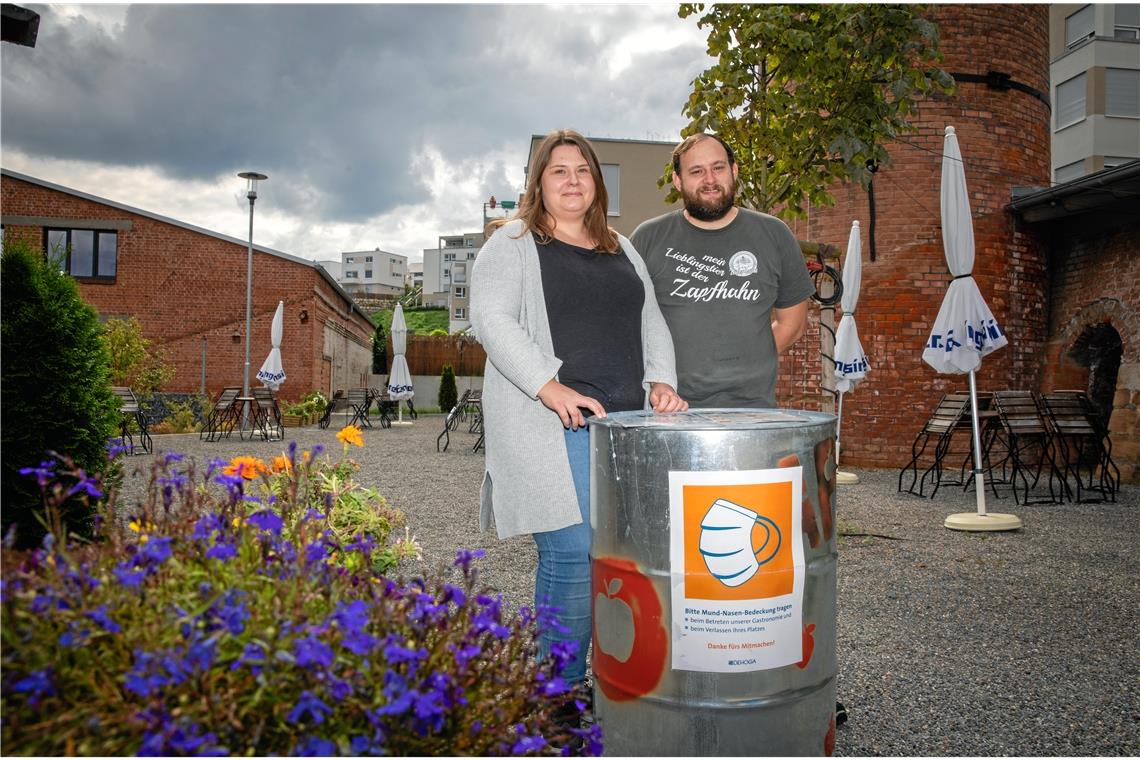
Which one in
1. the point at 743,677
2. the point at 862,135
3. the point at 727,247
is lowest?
the point at 743,677

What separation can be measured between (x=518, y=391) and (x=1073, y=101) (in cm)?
3399

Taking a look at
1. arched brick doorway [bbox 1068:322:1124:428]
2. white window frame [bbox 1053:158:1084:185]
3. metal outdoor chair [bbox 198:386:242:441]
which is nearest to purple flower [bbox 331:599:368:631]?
arched brick doorway [bbox 1068:322:1124:428]

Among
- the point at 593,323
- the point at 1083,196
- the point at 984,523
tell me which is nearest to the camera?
the point at 593,323

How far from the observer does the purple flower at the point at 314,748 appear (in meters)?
1.19

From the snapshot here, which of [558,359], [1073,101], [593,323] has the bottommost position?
[558,359]

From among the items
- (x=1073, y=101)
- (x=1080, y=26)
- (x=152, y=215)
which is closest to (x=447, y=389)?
(x=152, y=215)

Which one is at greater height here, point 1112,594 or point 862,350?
point 862,350

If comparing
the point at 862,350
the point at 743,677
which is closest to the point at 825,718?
the point at 743,677

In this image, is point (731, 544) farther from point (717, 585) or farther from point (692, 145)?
point (692, 145)

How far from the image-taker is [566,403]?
6.91 ft

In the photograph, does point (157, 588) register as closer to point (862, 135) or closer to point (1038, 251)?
point (862, 135)

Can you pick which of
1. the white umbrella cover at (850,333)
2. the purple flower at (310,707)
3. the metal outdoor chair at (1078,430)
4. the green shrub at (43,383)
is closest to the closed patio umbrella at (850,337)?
the white umbrella cover at (850,333)

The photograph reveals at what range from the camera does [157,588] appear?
136cm

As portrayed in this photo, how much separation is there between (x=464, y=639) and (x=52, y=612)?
26.7 inches
